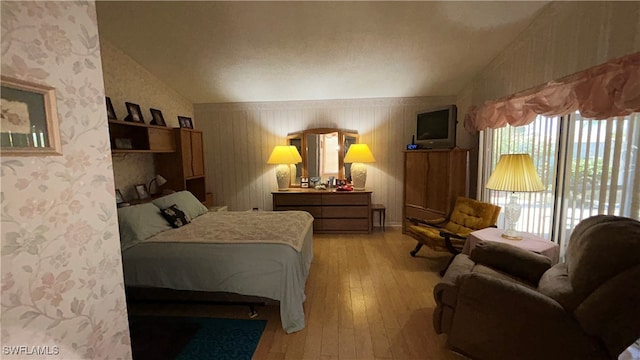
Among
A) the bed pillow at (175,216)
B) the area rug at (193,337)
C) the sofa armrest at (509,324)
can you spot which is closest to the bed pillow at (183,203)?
the bed pillow at (175,216)

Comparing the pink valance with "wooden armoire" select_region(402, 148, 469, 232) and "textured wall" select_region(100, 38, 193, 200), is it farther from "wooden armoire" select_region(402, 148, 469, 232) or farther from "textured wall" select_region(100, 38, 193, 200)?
"textured wall" select_region(100, 38, 193, 200)

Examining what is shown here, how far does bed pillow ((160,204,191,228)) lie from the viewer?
2.83 m

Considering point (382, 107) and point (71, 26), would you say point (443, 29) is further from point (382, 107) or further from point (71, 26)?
point (71, 26)

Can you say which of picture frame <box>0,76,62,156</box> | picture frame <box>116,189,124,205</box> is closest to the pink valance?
picture frame <box>0,76,62,156</box>

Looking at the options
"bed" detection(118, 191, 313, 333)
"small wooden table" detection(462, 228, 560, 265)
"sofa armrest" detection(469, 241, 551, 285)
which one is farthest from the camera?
"small wooden table" detection(462, 228, 560, 265)

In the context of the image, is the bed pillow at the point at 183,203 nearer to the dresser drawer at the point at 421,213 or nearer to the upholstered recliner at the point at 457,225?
the upholstered recliner at the point at 457,225

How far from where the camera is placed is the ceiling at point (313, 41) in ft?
8.14

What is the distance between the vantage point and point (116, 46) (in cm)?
308

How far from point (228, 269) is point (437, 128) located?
11.1ft

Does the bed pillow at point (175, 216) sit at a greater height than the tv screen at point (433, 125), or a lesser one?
lesser

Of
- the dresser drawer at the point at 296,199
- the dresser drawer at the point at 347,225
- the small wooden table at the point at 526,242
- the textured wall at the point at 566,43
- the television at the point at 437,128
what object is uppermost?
the textured wall at the point at 566,43

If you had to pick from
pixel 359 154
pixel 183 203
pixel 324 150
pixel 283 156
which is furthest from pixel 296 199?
pixel 183 203

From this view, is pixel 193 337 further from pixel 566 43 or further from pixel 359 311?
pixel 566 43

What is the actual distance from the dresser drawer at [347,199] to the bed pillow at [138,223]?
2337 millimetres
